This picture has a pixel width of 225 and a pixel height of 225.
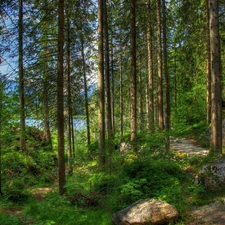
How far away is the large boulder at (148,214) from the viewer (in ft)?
16.2

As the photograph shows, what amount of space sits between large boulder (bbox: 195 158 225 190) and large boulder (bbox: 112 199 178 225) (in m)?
1.98

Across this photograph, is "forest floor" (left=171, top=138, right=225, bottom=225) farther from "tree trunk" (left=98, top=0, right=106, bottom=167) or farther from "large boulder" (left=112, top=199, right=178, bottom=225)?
"tree trunk" (left=98, top=0, right=106, bottom=167)

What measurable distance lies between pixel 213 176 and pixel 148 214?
2.63m

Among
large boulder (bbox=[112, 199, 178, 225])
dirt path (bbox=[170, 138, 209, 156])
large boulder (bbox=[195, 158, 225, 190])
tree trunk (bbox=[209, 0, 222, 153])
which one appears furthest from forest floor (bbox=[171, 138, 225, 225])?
dirt path (bbox=[170, 138, 209, 156])

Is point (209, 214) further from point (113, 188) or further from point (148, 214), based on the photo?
point (113, 188)

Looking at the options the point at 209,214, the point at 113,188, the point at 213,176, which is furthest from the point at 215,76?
the point at 113,188

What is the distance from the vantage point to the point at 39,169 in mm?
11492

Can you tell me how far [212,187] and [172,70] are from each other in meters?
23.3

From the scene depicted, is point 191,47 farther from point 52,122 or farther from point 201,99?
point 52,122

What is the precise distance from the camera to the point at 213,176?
653cm

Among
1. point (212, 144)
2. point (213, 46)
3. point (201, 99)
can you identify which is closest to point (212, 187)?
point (212, 144)

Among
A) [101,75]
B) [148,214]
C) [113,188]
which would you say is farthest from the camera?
[101,75]

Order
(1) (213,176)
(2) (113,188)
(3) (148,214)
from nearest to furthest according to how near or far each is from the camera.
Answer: (3) (148,214) < (1) (213,176) < (2) (113,188)

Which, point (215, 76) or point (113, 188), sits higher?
point (215, 76)
